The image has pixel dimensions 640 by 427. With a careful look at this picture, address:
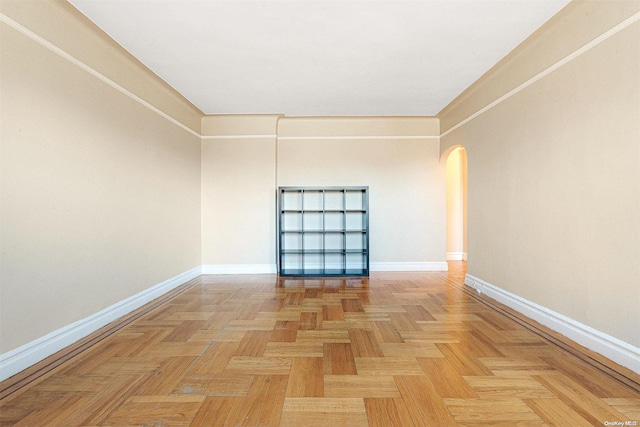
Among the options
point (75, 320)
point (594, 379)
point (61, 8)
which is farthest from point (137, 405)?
point (61, 8)

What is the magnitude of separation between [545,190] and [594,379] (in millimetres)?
1478

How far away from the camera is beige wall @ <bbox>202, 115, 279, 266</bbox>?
4781 millimetres

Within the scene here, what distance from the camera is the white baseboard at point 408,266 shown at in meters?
4.95

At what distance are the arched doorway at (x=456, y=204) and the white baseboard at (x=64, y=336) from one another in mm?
5213

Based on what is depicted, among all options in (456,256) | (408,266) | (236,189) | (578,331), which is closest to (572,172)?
(578,331)

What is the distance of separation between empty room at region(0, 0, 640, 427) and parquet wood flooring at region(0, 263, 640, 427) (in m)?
0.02

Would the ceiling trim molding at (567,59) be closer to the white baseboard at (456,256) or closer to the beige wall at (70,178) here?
the white baseboard at (456,256)

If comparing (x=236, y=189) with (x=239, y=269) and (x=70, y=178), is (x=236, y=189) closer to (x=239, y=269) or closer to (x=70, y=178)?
(x=239, y=269)

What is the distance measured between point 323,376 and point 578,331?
77.4 inches

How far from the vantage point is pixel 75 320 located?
232cm

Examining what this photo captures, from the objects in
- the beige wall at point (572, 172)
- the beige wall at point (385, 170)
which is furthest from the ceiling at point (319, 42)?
the beige wall at point (385, 170)

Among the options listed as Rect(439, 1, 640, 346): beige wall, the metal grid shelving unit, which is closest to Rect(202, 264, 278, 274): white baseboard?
the metal grid shelving unit

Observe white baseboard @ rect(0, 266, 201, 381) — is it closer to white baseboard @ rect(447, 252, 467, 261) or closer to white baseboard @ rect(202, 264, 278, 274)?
white baseboard @ rect(202, 264, 278, 274)

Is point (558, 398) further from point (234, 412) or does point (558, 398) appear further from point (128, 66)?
point (128, 66)
